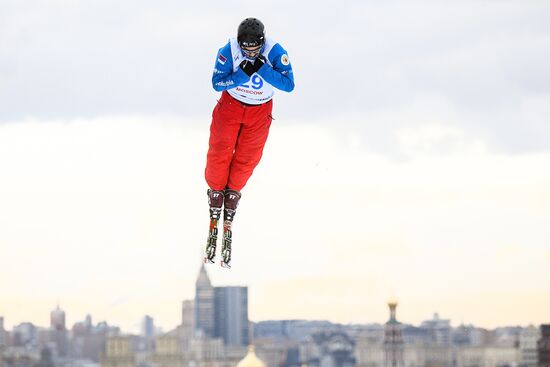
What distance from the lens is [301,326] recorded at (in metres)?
140

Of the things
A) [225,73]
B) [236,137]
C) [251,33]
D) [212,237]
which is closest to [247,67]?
[225,73]

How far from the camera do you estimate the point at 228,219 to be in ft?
79.9

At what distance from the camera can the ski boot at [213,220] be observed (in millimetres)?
24062

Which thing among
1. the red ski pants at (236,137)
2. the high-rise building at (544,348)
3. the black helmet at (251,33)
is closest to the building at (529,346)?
the high-rise building at (544,348)

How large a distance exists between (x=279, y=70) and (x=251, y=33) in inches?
27.5

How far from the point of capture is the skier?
21797mm

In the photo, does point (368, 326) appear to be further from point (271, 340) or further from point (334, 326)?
point (271, 340)

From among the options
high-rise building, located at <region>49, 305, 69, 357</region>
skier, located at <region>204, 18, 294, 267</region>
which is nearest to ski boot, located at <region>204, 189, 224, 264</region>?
skier, located at <region>204, 18, 294, 267</region>

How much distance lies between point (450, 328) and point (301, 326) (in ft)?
63.8

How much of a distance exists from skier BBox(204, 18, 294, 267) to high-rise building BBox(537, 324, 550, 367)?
131m

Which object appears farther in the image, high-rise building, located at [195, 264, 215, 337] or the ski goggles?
high-rise building, located at [195, 264, 215, 337]

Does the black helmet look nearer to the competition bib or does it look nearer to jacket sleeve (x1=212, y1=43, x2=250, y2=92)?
jacket sleeve (x1=212, y1=43, x2=250, y2=92)

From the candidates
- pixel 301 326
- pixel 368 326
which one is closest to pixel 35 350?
pixel 301 326

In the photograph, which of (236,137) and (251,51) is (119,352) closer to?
(236,137)
